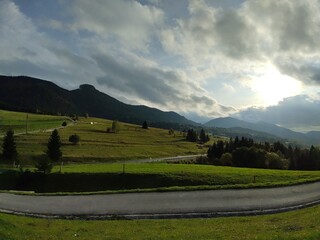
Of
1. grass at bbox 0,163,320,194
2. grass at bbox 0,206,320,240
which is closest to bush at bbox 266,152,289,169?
grass at bbox 0,163,320,194

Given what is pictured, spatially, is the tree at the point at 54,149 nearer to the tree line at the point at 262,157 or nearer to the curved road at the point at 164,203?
the tree line at the point at 262,157

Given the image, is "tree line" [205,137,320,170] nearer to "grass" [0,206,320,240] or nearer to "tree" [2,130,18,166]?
"tree" [2,130,18,166]

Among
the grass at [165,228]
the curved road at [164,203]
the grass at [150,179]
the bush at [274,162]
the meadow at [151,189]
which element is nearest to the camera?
the grass at [165,228]

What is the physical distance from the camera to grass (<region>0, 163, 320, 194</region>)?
144 feet

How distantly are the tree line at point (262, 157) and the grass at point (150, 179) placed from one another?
43.0m

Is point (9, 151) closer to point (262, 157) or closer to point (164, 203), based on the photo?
point (262, 157)

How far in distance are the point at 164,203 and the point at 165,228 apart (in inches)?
313

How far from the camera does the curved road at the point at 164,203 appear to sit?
95.9 ft

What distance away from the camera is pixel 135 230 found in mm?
23328

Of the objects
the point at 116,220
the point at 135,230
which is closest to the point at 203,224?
the point at 135,230

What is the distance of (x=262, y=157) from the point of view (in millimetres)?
101062

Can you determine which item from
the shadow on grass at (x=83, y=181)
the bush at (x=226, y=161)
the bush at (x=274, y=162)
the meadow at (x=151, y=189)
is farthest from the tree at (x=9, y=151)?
the bush at (x=274, y=162)

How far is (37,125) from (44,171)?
126828 millimetres

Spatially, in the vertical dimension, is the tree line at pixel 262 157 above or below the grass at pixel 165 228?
above
